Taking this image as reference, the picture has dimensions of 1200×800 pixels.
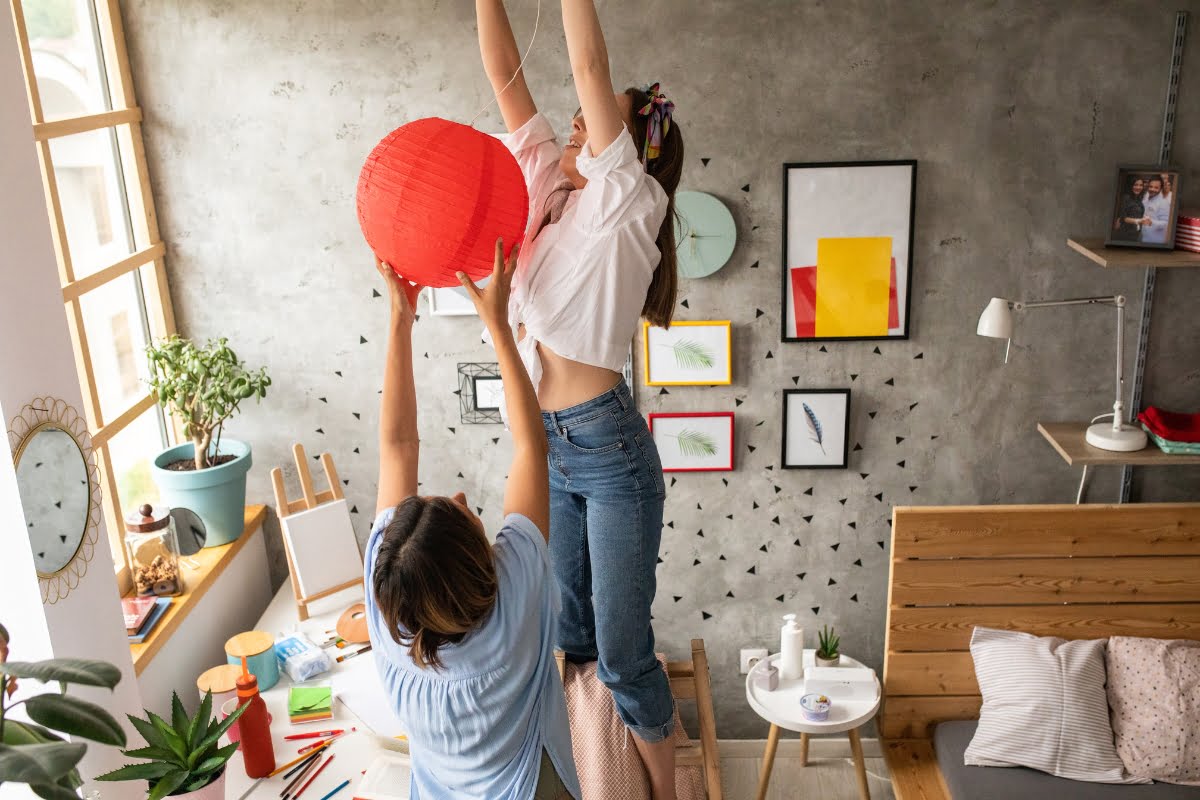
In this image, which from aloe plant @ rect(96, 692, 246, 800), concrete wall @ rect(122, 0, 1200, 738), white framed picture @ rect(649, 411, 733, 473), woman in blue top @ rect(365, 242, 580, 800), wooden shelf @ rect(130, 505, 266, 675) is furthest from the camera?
white framed picture @ rect(649, 411, 733, 473)

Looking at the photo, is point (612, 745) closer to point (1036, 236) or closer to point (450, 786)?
point (450, 786)

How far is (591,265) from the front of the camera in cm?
189

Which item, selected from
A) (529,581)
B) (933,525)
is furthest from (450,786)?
(933,525)

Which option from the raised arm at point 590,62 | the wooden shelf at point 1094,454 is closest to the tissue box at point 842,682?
the wooden shelf at point 1094,454

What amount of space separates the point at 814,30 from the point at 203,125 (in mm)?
1885

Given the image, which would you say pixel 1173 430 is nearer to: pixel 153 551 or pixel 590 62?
pixel 590 62

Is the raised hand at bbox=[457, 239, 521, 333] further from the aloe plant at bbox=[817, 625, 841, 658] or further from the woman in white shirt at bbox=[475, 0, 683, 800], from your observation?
the aloe plant at bbox=[817, 625, 841, 658]

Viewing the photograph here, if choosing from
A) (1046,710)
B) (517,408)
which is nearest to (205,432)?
(517,408)

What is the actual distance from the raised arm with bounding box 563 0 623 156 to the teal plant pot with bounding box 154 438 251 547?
1.91 m

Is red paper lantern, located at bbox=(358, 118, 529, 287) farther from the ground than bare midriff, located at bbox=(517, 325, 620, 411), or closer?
farther from the ground

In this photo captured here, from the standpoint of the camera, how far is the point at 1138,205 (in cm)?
305

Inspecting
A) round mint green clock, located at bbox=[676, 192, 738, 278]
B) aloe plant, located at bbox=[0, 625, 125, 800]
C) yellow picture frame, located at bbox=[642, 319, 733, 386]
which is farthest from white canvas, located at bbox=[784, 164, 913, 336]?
aloe plant, located at bbox=[0, 625, 125, 800]

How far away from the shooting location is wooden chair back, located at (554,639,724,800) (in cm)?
255

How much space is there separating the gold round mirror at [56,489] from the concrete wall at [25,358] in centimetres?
2
